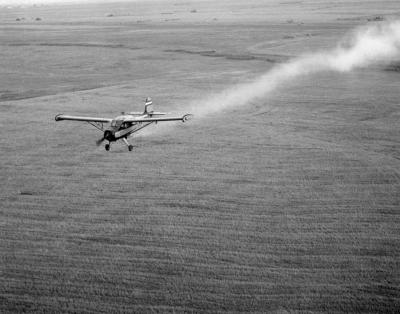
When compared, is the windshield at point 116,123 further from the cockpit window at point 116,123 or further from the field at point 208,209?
the field at point 208,209

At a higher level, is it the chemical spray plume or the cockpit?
the chemical spray plume

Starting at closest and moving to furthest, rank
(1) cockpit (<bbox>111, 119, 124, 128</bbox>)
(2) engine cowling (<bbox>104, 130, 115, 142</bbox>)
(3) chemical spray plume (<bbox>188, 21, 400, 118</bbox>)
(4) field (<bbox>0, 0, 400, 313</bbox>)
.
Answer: (4) field (<bbox>0, 0, 400, 313</bbox>), (2) engine cowling (<bbox>104, 130, 115, 142</bbox>), (1) cockpit (<bbox>111, 119, 124, 128</bbox>), (3) chemical spray plume (<bbox>188, 21, 400, 118</bbox>)

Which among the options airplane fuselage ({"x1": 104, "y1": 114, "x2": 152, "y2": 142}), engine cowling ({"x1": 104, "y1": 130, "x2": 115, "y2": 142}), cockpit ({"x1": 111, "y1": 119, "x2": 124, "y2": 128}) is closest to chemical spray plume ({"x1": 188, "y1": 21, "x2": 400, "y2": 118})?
airplane fuselage ({"x1": 104, "y1": 114, "x2": 152, "y2": 142})

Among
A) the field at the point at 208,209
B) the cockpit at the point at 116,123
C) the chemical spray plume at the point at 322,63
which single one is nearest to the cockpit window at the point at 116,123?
the cockpit at the point at 116,123

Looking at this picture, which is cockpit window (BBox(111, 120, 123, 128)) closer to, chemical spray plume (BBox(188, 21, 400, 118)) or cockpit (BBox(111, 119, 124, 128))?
cockpit (BBox(111, 119, 124, 128))

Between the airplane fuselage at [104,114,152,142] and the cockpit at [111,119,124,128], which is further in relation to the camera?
the cockpit at [111,119,124,128]

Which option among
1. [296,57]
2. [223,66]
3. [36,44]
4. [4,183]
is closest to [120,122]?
[4,183]

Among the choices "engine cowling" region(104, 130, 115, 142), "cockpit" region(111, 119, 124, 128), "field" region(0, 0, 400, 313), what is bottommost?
"field" region(0, 0, 400, 313)

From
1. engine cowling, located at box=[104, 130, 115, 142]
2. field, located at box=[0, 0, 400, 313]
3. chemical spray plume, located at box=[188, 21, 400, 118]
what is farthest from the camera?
chemical spray plume, located at box=[188, 21, 400, 118]
